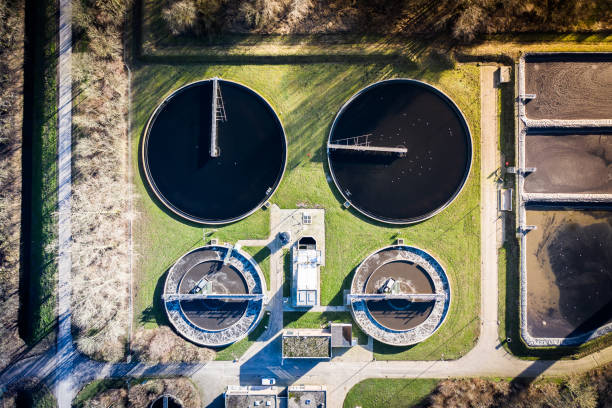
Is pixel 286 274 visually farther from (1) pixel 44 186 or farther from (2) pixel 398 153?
(1) pixel 44 186

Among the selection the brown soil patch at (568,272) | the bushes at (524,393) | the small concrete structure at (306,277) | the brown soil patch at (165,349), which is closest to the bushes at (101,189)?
the brown soil patch at (165,349)

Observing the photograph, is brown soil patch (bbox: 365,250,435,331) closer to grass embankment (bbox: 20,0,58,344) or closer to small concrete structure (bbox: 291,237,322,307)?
small concrete structure (bbox: 291,237,322,307)

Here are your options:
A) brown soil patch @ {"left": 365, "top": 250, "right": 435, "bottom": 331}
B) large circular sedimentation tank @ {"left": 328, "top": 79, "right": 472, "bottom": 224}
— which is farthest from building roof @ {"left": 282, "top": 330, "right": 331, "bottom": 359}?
large circular sedimentation tank @ {"left": 328, "top": 79, "right": 472, "bottom": 224}

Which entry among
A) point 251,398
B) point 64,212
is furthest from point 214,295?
point 64,212

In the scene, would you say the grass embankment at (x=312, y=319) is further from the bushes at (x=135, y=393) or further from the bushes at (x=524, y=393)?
the bushes at (x=135, y=393)

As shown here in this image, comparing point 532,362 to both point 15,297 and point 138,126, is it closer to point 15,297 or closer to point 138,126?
point 138,126
